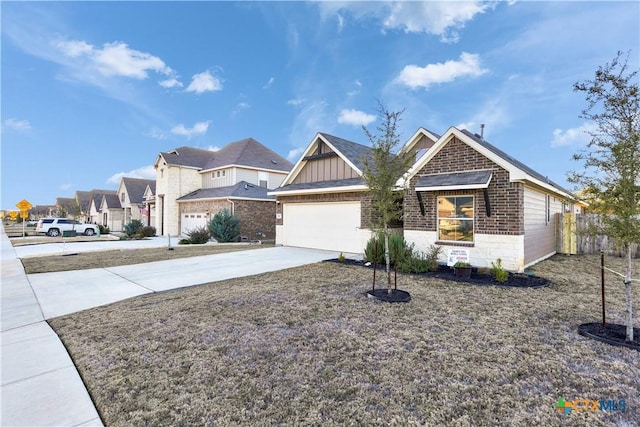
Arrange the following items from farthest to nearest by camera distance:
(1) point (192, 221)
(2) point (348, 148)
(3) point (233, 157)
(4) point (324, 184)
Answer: (3) point (233, 157) → (1) point (192, 221) → (2) point (348, 148) → (4) point (324, 184)

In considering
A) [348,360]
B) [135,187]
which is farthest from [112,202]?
[348,360]

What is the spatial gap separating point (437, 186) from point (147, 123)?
24.5m

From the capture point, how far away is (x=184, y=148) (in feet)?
95.2

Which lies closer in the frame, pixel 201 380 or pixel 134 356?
pixel 201 380

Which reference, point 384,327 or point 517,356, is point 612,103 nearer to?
point 517,356

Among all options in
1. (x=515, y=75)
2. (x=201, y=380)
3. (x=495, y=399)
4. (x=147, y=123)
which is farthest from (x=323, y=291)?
(x=147, y=123)

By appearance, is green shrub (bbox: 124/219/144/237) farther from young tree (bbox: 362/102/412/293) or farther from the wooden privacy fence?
the wooden privacy fence

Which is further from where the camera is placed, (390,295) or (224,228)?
(224,228)

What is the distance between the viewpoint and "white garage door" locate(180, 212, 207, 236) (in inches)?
958

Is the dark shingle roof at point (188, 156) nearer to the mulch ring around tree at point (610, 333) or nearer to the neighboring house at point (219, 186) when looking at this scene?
the neighboring house at point (219, 186)

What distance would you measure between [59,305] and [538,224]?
A: 1440 centimetres

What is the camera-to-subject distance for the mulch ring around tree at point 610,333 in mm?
3941

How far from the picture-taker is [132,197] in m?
38.7

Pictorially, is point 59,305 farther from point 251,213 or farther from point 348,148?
point 251,213
